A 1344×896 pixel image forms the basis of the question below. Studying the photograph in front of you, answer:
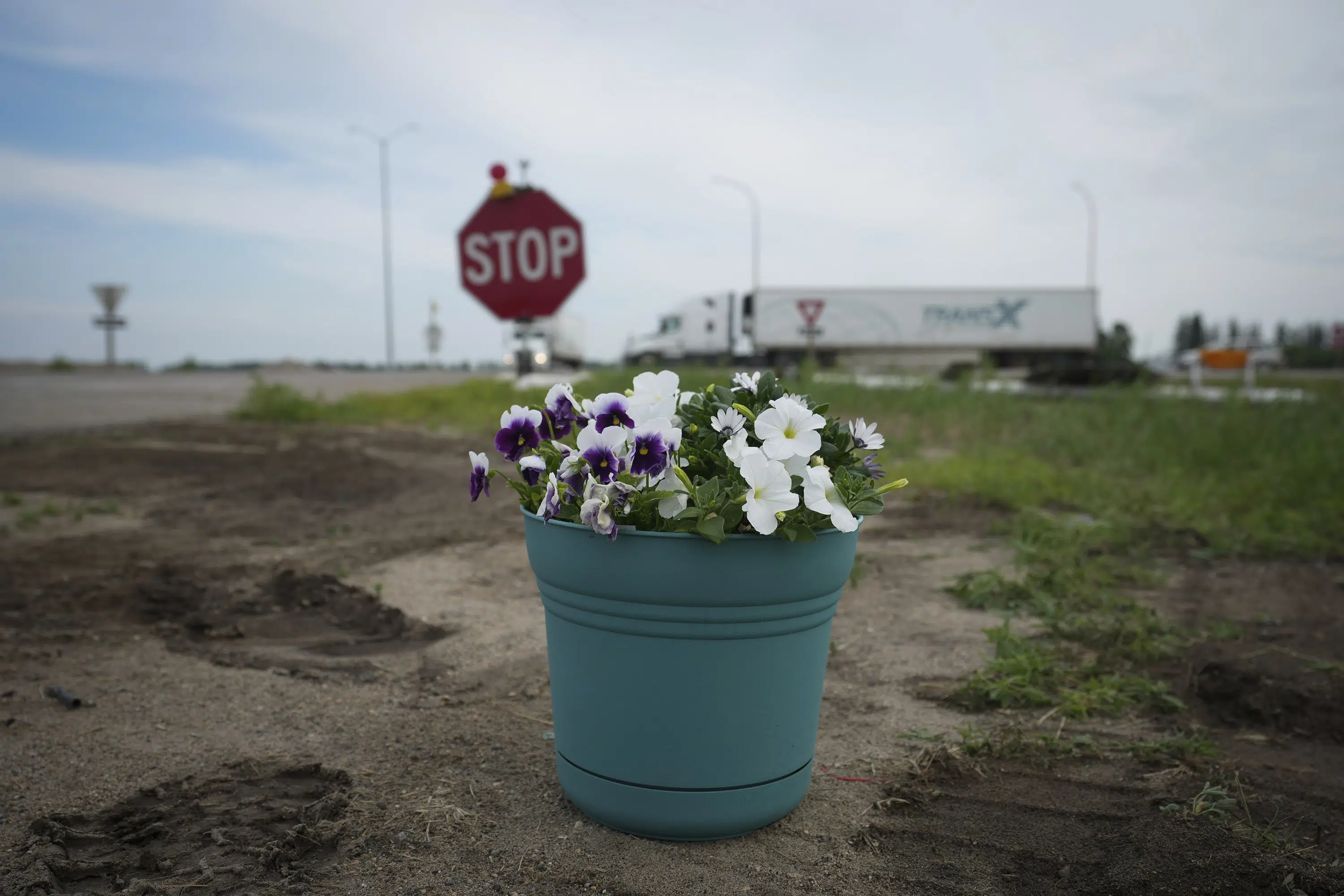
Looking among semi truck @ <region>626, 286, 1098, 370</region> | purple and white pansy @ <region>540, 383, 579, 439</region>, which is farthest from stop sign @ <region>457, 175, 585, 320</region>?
semi truck @ <region>626, 286, 1098, 370</region>

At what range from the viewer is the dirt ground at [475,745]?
1.97 metres

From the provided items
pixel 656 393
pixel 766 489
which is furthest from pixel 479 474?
pixel 766 489

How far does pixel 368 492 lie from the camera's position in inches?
263

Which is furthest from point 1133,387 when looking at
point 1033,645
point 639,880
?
point 639,880

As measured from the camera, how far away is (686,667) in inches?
78.1

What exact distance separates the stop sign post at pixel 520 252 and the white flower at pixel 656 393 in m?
6.91

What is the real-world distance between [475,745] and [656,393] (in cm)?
118

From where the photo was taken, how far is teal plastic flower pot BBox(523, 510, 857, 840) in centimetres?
192

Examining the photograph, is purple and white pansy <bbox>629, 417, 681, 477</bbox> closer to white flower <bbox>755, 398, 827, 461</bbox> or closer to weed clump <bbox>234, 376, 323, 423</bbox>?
white flower <bbox>755, 398, 827, 461</bbox>

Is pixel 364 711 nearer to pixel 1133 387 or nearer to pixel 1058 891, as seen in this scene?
pixel 1058 891

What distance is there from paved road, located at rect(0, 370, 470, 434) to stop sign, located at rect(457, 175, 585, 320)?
4451 millimetres

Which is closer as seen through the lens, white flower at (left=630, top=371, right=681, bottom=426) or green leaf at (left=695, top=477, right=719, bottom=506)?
green leaf at (left=695, top=477, right=719, bottom=506)

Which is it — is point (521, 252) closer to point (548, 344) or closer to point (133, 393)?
point (133, 393)

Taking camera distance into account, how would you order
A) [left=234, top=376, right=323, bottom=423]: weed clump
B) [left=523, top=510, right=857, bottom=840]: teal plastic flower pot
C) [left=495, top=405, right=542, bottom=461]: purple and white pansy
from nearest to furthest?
[left=523, top=510, right=857, bottom=840]: teal plastic flower pot, [left=495, top=405, right=542, bottom=461]: purple and white pansy, [left=234, top=376, right=323, bottom=423]: weed clump
